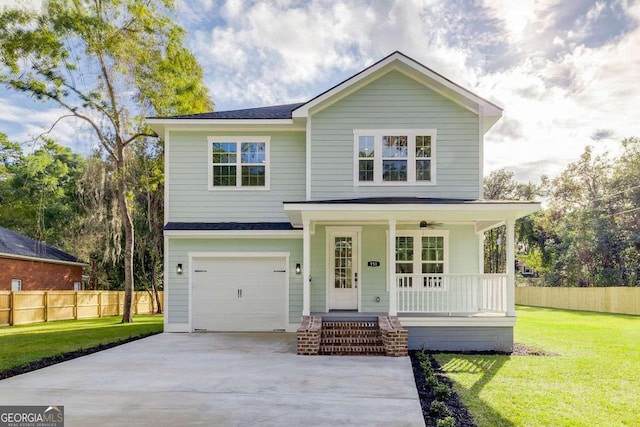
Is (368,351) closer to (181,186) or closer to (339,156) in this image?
(339,156)

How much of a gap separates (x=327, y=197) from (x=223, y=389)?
6.79 m

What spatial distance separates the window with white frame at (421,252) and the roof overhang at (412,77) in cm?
344

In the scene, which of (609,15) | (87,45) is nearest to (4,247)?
(87,45)

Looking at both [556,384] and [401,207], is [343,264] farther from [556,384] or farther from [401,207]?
[556,384]

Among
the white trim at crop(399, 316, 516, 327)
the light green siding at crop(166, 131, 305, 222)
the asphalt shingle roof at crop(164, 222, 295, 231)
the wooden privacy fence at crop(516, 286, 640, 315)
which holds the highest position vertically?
the light green siding at crop(166, 131, 305, 222)

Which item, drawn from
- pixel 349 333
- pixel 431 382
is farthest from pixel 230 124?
pixel 431 382

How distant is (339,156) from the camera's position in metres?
12.7

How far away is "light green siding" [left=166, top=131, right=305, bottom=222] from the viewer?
1344 centimetres

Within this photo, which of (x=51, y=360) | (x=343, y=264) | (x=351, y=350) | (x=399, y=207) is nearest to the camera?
(x=51, y=360)

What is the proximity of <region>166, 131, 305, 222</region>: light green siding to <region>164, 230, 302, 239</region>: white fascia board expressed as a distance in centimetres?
46

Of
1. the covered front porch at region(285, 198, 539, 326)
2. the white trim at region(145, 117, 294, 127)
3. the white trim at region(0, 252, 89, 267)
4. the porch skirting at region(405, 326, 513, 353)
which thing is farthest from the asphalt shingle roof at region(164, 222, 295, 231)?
the white trim at region(0, 252, 89, 267)

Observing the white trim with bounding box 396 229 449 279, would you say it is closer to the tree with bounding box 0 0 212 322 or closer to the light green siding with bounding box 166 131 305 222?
the light green siding with bounding box 166 131 305 222

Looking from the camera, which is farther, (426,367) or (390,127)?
(390,127)

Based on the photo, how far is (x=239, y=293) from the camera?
529 inches
